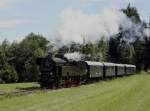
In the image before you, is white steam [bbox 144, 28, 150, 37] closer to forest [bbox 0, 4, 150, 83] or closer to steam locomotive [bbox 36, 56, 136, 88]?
forest [bbox 0, 4, 150, 83]

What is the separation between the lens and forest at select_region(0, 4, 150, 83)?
90.0 metres

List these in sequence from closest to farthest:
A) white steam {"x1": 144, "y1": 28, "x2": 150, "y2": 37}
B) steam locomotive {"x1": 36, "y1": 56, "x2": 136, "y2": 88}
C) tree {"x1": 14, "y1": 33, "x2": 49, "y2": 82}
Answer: steam locomotive {"x1": 36, "y1": 56, "x2": 136, "y2": 88}
tree {"x1": 14, "y1": 33, "x2": 49, "y2": 82}
white steam {"x1": 144, "y1": 28, "x2": 150, "y2": 37}

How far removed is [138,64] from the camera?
120 meters

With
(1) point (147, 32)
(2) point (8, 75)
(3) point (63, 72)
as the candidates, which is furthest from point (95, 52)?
(3) point (63, 72)

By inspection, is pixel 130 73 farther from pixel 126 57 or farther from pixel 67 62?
pixel 67 62

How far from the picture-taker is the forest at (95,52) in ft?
295

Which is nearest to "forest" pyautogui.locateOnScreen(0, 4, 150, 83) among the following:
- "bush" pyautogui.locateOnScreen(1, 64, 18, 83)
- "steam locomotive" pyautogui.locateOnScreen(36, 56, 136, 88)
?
"bush" pyautogui.locateOnScreen(1, 64, 18, 83)

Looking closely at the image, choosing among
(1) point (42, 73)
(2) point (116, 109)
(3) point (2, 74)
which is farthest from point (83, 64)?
(3) point (2, 74)

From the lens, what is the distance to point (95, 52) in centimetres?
9231

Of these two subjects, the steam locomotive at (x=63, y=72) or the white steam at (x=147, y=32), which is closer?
the steam locomotive at (x=63, y=72)

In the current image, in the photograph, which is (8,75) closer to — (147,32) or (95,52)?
(95,52)

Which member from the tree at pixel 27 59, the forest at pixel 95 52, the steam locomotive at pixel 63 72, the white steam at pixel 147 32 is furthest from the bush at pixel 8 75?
the white steam at pixel 147 32

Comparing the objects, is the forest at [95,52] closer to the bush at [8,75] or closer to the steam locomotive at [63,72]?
the bush at [8,75]

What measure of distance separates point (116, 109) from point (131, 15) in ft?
341
